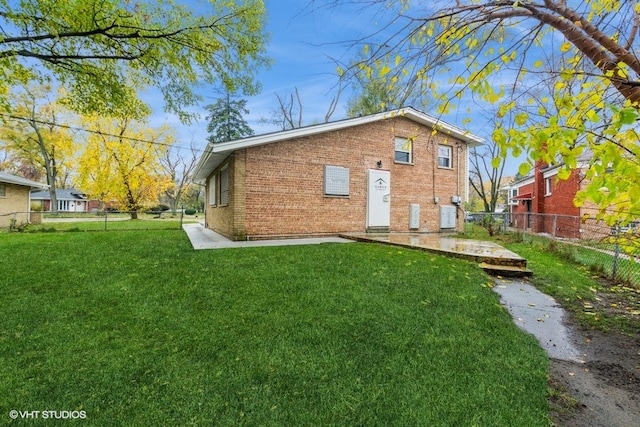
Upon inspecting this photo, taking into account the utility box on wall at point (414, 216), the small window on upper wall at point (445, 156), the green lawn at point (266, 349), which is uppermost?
the small window on upper wall at point (445, 156)

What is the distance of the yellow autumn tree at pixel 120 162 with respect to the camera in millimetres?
25297

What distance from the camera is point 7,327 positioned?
3400 mm

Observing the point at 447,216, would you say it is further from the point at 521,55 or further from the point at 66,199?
the point at 66,199

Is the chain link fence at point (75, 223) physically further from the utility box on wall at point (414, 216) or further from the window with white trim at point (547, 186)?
the window with white trim at point (547, 186)

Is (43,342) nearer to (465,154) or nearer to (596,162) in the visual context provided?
(596,162)

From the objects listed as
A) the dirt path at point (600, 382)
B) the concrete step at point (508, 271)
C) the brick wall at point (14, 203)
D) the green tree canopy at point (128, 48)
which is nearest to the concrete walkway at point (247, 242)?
the green tree canopy at point (128, 48)

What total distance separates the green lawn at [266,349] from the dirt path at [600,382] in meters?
0.17

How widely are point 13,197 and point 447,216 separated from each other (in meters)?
24.6

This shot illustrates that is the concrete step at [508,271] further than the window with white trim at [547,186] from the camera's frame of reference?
No

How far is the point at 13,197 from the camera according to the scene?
1911 cm

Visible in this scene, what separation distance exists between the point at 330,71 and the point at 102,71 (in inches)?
269

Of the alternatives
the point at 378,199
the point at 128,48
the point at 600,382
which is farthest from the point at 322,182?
the point at 600,382

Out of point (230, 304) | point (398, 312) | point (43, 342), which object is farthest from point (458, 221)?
point (43, 342)

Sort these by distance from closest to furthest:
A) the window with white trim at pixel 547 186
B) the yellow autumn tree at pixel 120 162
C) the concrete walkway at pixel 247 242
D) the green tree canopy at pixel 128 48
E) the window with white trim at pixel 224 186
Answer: the green tree canopy at pixel 128 48, the concrete walkway at pixel 247 242, the window with white trim at pixel 224 186, the window with white trim at pixel 547 186, the yellow autumn tree at pixel 120 162
